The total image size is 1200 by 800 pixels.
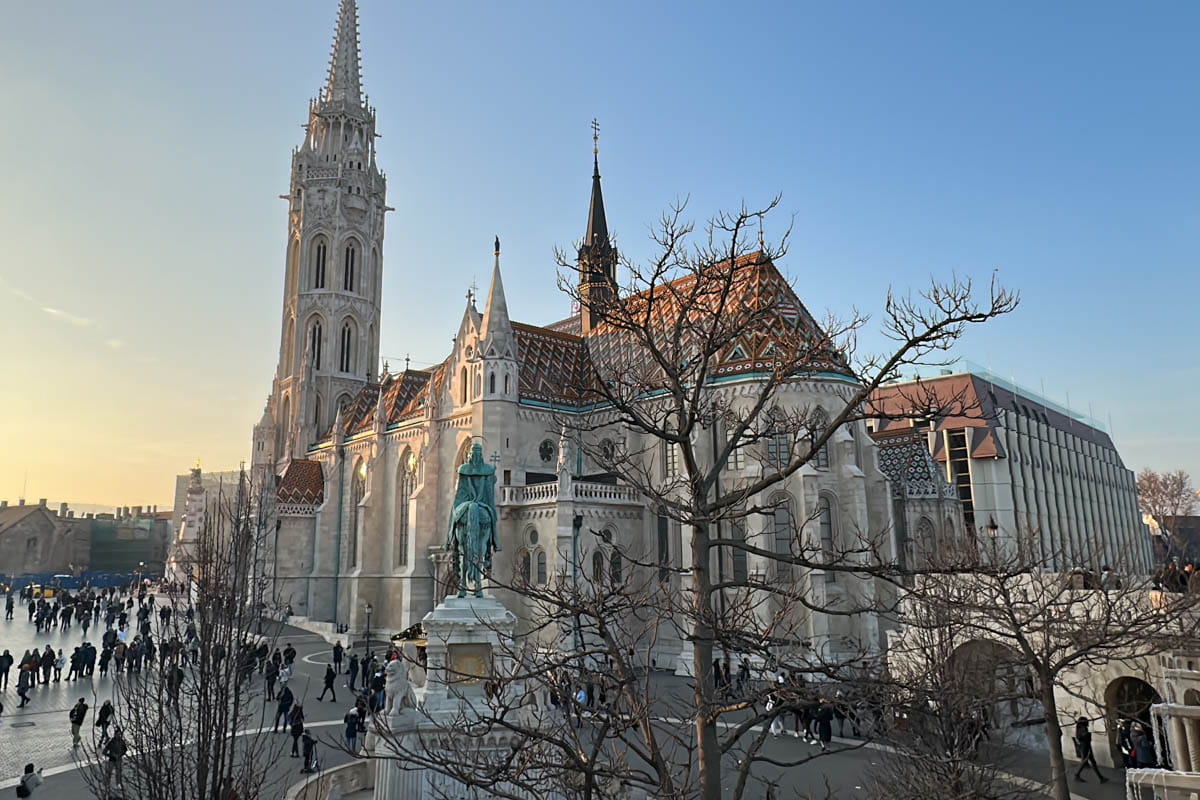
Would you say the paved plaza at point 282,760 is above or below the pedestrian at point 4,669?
below

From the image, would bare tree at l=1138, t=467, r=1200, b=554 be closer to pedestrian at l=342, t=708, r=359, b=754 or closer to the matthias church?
the matthias church

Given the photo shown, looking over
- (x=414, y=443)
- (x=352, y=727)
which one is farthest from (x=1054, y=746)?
(x=414, y=443)

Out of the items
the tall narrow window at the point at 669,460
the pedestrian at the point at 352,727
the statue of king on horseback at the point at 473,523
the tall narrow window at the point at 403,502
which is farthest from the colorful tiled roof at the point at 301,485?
the statue of king on horseback at the point at 473,523

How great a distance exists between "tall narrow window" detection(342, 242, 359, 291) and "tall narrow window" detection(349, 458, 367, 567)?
51.5ft

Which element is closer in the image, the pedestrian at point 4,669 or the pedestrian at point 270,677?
the pedestrian at point 270,677

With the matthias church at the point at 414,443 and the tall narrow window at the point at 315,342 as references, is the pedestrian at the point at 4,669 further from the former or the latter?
the tall narrow window at the point at 315,342

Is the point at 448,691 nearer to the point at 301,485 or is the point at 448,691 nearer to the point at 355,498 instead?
the point at 355,498

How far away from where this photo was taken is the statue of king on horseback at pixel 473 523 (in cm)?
1642

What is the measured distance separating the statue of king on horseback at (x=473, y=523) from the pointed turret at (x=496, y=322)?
669 inches

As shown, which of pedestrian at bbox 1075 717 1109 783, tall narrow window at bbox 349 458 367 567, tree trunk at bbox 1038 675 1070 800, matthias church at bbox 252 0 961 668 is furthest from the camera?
tall narrow window at bbox 349 458 367 567

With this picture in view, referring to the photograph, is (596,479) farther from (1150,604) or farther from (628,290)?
(628,290)

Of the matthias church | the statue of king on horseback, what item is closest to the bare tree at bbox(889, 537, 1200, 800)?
the matthias church

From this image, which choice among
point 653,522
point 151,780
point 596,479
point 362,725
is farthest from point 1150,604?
point 596,479

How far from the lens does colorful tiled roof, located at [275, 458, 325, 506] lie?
45906mm
